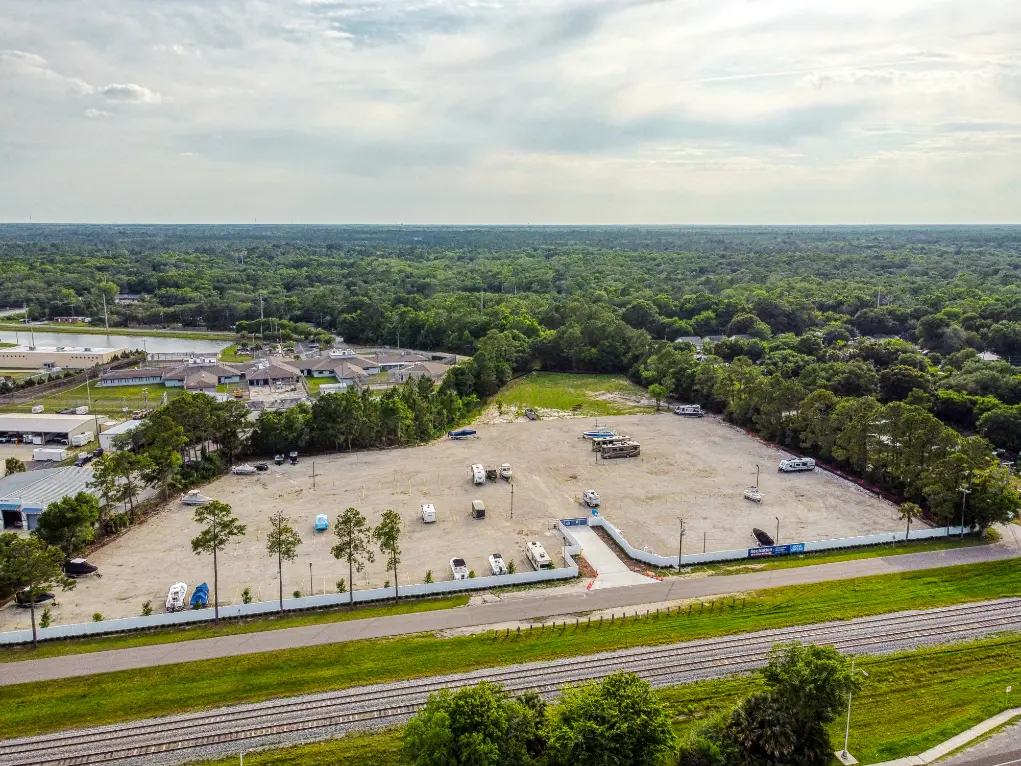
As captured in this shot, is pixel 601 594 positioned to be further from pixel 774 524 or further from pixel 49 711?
pixel 49 711

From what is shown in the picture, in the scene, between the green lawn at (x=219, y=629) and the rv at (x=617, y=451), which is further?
the rv at (x=617, y=451)

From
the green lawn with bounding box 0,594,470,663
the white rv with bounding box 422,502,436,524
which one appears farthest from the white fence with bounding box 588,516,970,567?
the white rv with bounding box 422,502,436,524

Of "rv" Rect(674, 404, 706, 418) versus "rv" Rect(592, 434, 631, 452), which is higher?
"rv" Rect(674, 404, 706, 418)

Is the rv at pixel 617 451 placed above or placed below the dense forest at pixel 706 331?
below

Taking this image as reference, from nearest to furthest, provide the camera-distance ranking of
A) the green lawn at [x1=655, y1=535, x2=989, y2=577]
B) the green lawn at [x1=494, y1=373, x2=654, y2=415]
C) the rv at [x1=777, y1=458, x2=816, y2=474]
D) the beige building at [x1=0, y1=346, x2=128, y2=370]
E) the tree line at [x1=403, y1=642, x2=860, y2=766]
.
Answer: the tree line at [x1=403, y1=642, x2=860, y2=766], the green lawn at [x1=655, y1=535, x2=989, y2=577], the rv at [x1=777, y1=458, x2=816, y2=474], the green lawn at [x1=494, y1=373, x2=654, y2=415], the beige building at [x1=0, y1=346, x2=128, y2=370]

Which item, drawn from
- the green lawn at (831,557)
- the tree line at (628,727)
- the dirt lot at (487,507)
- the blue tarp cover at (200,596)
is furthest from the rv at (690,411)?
the blue tarp cover at (200,596)

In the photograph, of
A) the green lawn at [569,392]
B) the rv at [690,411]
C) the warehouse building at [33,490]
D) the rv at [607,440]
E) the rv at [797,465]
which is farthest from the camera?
the green lawn at [569,392]

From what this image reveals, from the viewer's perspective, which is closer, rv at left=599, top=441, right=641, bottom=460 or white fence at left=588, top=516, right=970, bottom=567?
white fence at left=588, top=516, right=970, bottom=567

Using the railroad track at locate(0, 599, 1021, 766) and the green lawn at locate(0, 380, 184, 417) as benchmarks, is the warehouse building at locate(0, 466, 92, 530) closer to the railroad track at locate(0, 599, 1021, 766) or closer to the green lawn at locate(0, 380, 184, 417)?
the railroad track at locate(0, 599, 1021, 766)

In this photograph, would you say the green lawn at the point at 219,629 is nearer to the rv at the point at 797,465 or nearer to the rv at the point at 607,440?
the rv at the point at 607,440
